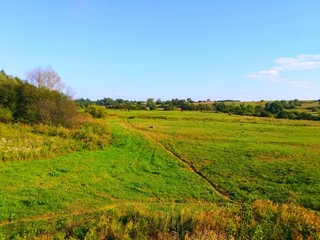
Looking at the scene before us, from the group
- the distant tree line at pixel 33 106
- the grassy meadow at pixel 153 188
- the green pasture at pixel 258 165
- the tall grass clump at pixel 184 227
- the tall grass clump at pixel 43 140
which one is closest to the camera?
the tall grass clump at pixel 184 227

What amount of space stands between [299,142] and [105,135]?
24615mm

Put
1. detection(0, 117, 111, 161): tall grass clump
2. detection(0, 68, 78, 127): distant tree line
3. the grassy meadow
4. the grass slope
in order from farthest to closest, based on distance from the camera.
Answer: detection(0, 68, 78, 127): distant tree line → detection(0, 117, 111, 161): tall grass clump → the grass slope → the grassy meadow

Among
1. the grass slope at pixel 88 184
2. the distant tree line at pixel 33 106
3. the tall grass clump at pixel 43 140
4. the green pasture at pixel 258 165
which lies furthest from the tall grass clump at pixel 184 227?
the distant tree line at pixel 33 106

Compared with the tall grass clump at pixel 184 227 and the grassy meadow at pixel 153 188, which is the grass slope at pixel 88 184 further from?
the tall grass clump at pixel 184 227

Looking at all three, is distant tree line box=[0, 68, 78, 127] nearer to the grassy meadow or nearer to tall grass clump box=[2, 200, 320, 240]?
the grassy meadow

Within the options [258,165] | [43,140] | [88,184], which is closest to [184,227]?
[88,184]

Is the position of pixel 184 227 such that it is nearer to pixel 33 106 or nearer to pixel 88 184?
pixel 88 184

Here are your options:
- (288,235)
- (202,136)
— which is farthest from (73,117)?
(288,235)

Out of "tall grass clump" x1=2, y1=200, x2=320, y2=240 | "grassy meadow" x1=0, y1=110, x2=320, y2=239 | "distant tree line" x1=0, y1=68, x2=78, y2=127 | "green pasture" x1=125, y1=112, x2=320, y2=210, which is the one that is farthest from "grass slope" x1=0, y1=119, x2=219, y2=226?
"distant tree line" x1=0, y1=68, x2=78, y2=127

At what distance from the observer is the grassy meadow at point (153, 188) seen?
9984mm

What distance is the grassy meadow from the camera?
32.8ft

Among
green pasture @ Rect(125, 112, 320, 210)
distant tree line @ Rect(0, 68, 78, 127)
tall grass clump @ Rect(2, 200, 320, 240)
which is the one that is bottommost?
green pasture @ Rect(125, 112, 320, 210)

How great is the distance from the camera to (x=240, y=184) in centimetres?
1911

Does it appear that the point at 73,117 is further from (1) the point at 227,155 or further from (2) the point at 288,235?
(2) the point at 288,235
